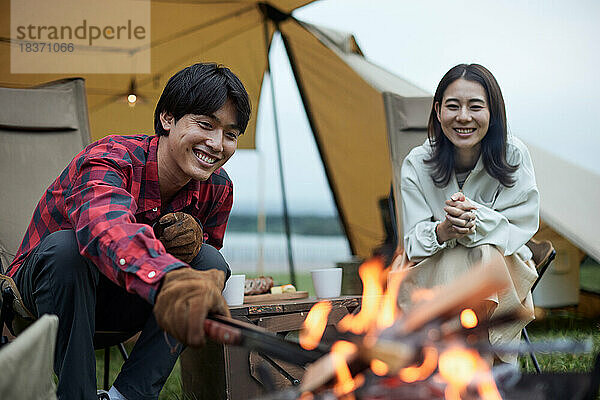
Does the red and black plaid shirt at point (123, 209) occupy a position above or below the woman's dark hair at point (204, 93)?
below

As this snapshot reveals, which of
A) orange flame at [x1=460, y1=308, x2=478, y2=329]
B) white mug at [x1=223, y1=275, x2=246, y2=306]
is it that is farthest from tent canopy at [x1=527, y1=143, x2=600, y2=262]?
orange flame at [x1=460, y1=308, x2=478, y2=329]

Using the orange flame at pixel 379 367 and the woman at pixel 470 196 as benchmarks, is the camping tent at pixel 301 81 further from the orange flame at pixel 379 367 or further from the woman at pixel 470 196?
→ the orange flame at pixel 379 367

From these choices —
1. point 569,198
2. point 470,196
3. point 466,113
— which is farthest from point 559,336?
point 466,113

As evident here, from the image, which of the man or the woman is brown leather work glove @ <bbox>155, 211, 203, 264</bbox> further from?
the woman

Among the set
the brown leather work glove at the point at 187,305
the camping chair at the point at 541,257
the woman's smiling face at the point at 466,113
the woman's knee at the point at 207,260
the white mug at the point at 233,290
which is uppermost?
the woman's smiling face at the point at 466,113

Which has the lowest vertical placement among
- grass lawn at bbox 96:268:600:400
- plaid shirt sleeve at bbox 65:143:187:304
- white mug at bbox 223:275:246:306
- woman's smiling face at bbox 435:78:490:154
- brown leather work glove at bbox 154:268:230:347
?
grass lawn at bbox 96:268:600:400

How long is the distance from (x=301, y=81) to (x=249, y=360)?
2.19 m

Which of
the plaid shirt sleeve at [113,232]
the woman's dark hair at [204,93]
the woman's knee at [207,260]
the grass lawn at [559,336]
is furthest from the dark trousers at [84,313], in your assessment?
the grass lawn at [559,336]

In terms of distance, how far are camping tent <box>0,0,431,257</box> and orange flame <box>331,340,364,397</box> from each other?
1.99 m

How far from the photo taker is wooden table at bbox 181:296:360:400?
1567 mm

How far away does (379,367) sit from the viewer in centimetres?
76

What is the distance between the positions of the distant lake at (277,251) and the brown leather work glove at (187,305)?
2.78 meters

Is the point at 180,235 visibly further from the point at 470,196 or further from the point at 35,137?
the point at 35,137

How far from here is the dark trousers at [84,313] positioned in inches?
45.7
